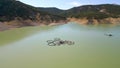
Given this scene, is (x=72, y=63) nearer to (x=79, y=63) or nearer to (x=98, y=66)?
(x=79, y=63)

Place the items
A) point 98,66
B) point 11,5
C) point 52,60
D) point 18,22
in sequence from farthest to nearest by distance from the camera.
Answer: point 11,5 → point 18,22 → point 52,60 → point 98,66

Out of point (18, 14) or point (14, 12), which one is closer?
point (14, 12)

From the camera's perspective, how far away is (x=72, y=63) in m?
13.4

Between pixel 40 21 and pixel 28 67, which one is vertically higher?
pixel 28 67

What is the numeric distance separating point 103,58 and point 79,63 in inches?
95.5

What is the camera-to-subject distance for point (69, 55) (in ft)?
52.4

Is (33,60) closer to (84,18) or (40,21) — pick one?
(40,21)

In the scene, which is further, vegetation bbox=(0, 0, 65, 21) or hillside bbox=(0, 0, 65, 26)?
hillside bbox=(0, 0, 65, 26)

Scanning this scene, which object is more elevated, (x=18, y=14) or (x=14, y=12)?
(x=14, y=12)

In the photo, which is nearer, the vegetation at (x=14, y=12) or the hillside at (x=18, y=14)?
the vegetation at (x=14, y=12)

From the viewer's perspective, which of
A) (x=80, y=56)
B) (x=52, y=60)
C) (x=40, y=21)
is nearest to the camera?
(x=52, y=60)

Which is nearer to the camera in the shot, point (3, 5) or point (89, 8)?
point (3, 5)

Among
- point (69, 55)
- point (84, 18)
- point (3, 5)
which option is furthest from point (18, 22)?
point (69, 55)

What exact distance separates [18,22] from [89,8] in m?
56.5
